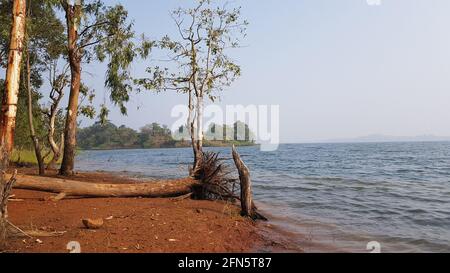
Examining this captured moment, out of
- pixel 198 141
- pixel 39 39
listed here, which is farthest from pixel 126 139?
pixel 198 141

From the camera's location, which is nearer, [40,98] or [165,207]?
[165,207]

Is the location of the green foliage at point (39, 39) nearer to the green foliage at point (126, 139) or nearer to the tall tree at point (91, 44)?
the tall tree at point (91, 44)

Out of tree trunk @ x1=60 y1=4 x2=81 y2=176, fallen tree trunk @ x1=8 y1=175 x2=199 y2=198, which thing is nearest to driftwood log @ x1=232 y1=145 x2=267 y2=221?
fallen tree trunk @ x1=8 y1=175 x2=199 y2=198

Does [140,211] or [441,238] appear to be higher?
[140,211]

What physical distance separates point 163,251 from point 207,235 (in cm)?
168

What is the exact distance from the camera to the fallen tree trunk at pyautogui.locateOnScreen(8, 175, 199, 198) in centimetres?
1131

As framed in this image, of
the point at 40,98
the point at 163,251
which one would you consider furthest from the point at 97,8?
the point at 163,251

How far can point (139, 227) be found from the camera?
8.22 m

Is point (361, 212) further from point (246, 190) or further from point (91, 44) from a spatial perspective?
point (91, 44)

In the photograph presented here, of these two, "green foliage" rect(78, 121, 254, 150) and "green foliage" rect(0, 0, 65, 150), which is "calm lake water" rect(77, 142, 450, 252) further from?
"green foliage" rect(78, 121, 254, 150)

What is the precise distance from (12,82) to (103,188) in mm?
5669

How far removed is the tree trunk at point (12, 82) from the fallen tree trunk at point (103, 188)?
14.9 feet

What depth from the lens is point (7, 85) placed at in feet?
23.6
